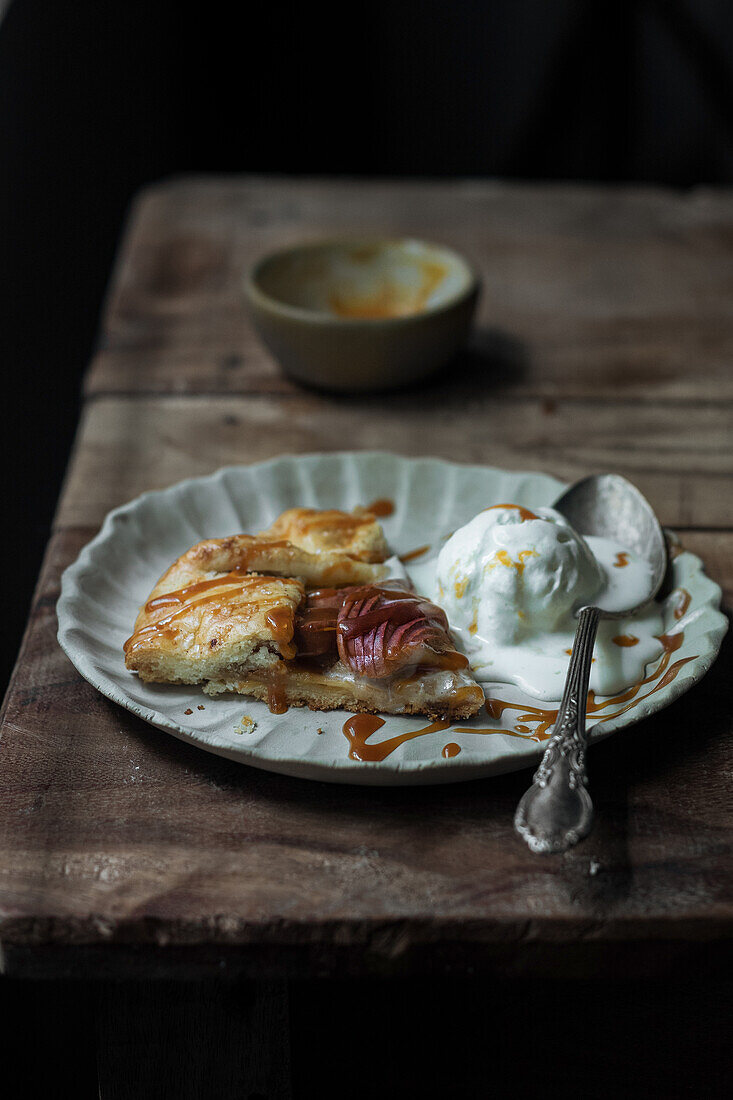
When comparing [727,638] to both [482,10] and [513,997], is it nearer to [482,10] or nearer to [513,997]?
[513,997]

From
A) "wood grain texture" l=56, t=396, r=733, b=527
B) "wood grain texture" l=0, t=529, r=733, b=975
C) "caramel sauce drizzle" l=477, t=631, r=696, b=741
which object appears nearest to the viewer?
"wood grain texture" l=0, t=529, r=733, b=975

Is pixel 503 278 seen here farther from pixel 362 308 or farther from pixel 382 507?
pixel 382 507

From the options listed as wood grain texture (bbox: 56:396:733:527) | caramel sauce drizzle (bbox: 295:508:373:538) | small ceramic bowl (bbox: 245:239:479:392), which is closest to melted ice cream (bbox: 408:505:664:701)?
caramel sauce drizzle (bbox: 295:508:373:538)

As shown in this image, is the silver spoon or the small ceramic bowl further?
the small ceramic bowl

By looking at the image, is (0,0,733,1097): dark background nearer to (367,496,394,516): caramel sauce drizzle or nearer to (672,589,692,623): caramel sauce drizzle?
(672,589,692,623): caramel sauce drizzle

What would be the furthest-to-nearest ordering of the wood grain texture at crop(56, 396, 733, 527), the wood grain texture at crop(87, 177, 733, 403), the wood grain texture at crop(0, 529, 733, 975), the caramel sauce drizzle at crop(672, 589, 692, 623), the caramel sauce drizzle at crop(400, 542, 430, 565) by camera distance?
the wood grain texture at crop(87, 177, 733, 403)
the wood grain texture at crop(56, 396, 733, 527)
the caramel sauce drizzle at crop(400, 542, 430, 565)
the caramel sauce drizzle at crop(672, 589, 692, 623)
the wood grain texture at crop(0, 529, 733, 975)

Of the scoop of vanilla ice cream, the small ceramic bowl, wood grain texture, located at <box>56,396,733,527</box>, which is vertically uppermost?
the scoop of vanilla ice cream

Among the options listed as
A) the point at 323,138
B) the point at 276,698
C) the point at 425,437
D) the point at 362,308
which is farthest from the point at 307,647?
the point at 323,138
